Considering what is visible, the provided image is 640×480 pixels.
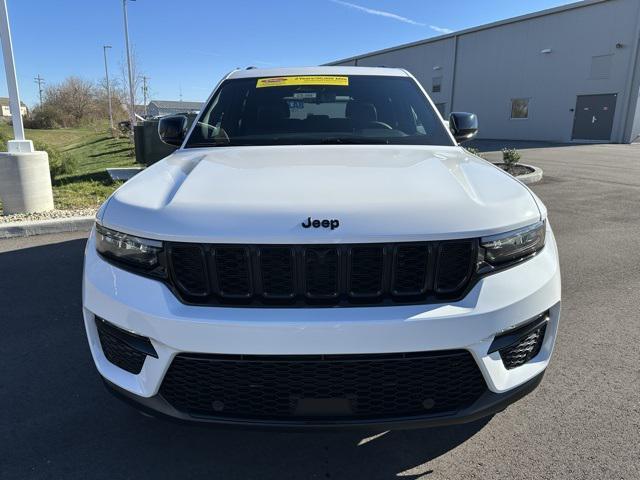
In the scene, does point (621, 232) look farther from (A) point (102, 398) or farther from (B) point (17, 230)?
(B) point (17, 230)

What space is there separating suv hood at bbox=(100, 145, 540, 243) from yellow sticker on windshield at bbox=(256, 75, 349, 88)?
132 centimetres

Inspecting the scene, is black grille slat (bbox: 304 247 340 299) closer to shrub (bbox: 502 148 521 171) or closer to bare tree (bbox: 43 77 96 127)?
shrub (bbox: 502 148 521 171)

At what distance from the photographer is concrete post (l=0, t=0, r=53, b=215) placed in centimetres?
653

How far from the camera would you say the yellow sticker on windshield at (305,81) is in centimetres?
352

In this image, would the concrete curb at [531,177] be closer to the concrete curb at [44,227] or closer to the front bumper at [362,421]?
the concrete curb at [44,227]

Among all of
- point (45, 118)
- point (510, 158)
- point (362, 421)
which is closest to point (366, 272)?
point (362, 421)

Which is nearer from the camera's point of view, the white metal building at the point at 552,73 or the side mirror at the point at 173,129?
the side mirror at the point at 173,129

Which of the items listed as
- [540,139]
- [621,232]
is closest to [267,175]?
[621,232]

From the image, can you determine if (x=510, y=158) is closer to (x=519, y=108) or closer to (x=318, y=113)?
(x=318, y=113)

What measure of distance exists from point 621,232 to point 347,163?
5623 millimetres

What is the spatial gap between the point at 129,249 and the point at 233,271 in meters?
0.45

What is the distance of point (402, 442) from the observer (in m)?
2.34

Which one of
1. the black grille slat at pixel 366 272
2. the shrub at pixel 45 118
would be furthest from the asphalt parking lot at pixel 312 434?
the shrub at pixel 45 118

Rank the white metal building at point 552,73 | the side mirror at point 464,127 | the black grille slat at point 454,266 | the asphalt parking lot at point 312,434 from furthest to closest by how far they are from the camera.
Result: the white metal building at point 552,73, the side mirror at point 464,127, the asphalt parking lot at point 312,434, the black grille slat at point 454,266
